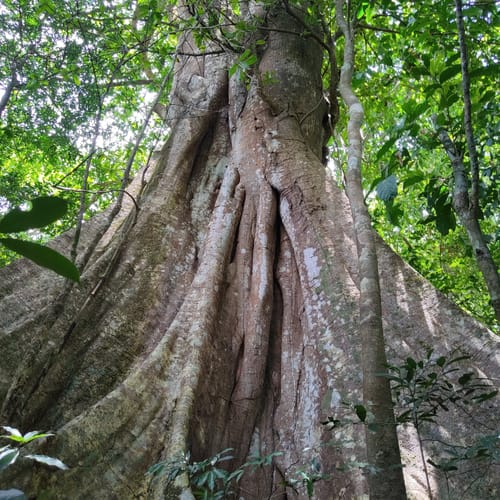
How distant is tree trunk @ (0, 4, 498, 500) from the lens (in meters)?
2.27

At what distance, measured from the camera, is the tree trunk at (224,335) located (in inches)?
89.4

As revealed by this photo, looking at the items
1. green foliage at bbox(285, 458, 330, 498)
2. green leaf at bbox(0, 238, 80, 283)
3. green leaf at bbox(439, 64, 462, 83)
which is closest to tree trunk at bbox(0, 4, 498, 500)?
green foliage at bbox(285, 458, 330, 498)

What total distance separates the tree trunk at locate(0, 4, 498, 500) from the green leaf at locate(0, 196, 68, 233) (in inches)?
60.0

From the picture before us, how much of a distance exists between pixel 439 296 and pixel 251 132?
88.9 inches

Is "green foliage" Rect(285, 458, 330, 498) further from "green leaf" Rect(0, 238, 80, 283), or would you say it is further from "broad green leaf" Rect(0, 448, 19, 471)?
"green leaf" Rect(0, 238, 80, 283)

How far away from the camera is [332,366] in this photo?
8.54 feet

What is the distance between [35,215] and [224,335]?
8.28 feet

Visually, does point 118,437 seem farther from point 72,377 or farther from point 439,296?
point 439,296

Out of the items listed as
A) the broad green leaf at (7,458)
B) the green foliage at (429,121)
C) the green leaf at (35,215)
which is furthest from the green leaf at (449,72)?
the broad green leaf at (7,458)

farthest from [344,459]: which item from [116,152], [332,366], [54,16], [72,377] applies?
[116,152]

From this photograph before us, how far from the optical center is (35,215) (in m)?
0.67

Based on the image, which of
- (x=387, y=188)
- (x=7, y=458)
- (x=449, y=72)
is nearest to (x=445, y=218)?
(x=387, y=188)

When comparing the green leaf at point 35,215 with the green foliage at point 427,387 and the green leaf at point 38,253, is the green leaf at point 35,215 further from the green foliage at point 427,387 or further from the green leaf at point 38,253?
the green foliage at point 427,387

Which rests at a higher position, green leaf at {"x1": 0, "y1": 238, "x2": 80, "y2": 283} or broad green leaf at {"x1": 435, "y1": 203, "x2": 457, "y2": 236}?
broad green leaf at {"x1": 435, "y1": 203, "x2": 457, "y2": 236}
